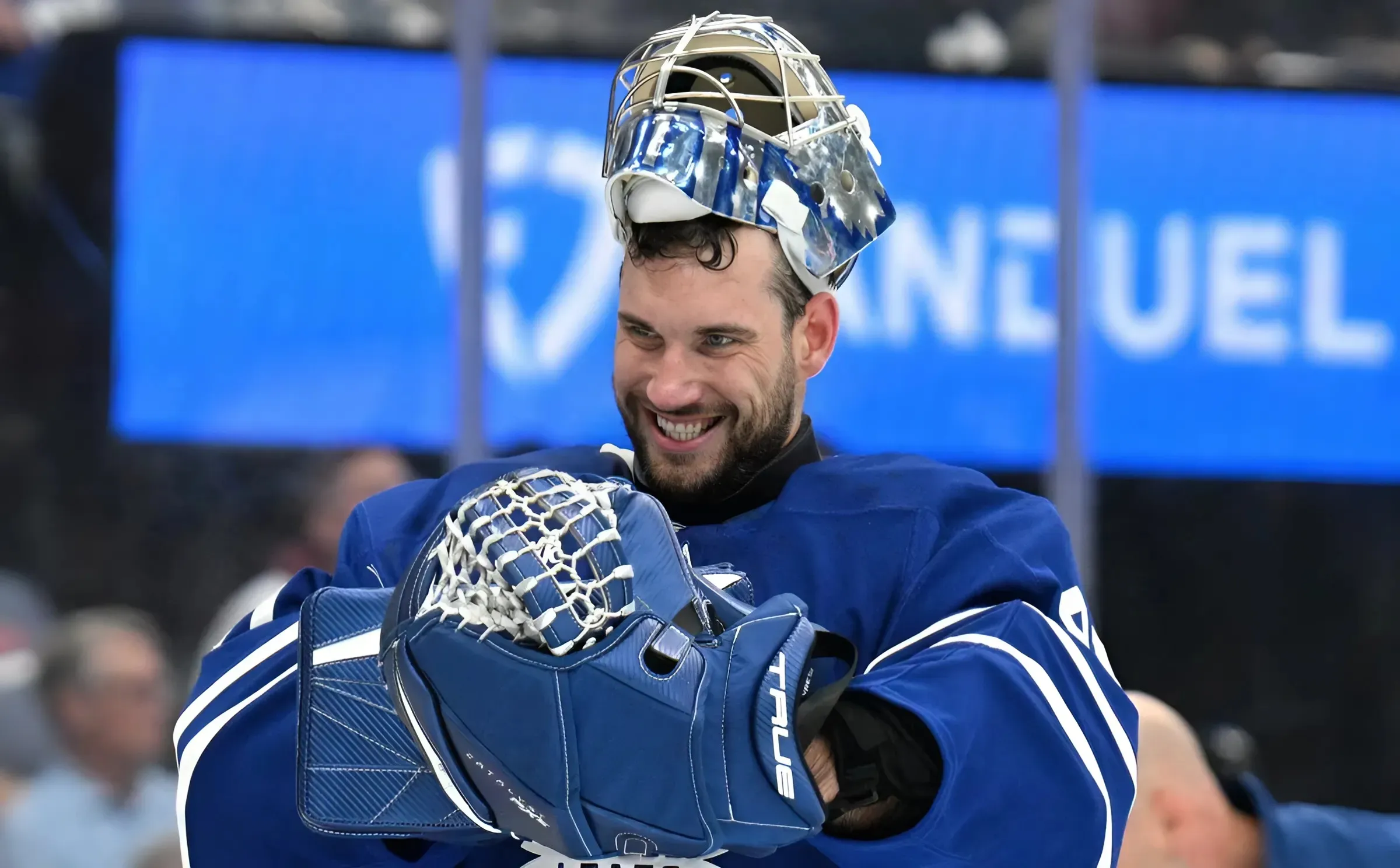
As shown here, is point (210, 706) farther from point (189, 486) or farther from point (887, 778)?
point (189, 486)

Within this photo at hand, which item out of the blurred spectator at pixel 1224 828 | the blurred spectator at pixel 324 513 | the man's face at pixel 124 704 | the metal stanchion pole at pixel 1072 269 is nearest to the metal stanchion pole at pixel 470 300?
the blurred spectator at pixel 324 513

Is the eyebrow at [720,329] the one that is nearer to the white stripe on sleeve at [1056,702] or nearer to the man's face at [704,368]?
the man's face at [704,368]

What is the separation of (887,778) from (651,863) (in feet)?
0.98

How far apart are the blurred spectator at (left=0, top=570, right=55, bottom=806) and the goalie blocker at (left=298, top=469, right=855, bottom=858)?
2.91 metres

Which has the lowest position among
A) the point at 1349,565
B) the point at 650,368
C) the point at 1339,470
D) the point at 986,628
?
the point at 1349,565

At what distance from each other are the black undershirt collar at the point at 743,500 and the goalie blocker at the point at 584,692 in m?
0.39

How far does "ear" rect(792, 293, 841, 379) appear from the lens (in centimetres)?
146

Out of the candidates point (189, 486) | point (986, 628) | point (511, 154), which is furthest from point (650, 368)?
point (189, 486)

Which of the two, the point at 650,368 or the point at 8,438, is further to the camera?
the point at 8,438

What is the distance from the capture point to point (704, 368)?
139 centimetres

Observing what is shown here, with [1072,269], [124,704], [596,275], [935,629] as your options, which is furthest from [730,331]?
[124,704]

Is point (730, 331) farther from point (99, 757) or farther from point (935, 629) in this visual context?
point (99, 757)

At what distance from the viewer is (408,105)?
3.74 m

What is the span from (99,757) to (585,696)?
289cm
